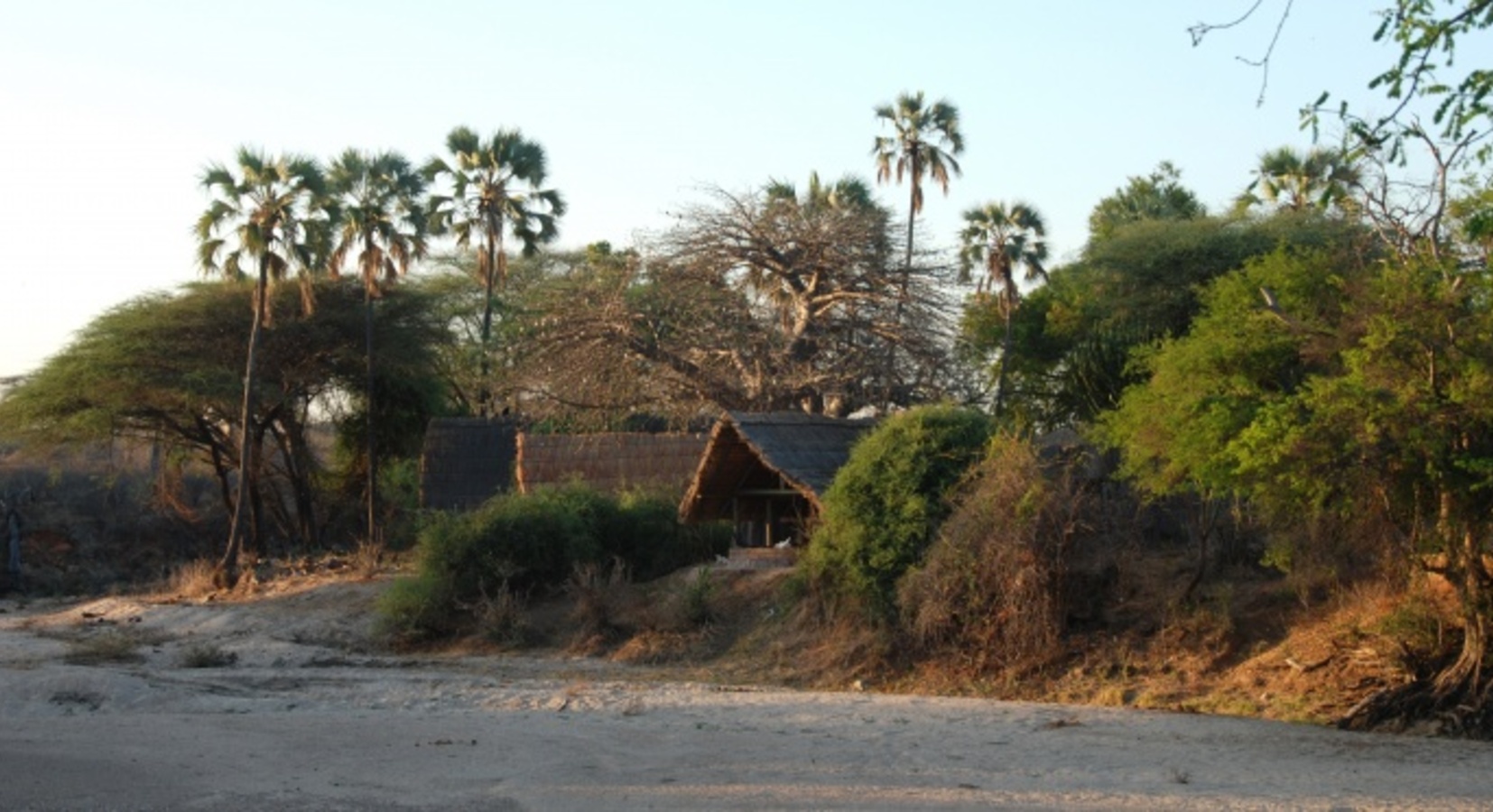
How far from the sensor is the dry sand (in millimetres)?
12141

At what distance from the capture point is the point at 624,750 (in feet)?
47.5

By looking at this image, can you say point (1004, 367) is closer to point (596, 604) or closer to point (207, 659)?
point (596, 604)

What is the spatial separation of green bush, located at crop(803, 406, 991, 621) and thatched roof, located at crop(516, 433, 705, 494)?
25.3 ft

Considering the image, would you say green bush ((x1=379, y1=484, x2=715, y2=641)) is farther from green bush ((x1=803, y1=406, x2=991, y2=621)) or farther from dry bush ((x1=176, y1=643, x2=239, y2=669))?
green bush ((x1=803, y1=406, x2=991, y2=621))

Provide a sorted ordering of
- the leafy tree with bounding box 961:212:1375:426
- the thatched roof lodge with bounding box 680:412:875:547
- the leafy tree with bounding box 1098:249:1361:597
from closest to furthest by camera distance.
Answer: the leafy tree with bounding box 1098:249:1361:597 < the thatched roof lodge with bounding box 680:412:875:547 < the leafy tree with bounding box 961:212:1375:426

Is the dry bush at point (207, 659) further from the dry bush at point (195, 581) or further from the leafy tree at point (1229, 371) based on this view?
the leafy tree at point (1229, 371)

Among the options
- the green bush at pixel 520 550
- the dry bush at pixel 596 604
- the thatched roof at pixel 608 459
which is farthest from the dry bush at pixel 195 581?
the dry bush at pixel 596 604

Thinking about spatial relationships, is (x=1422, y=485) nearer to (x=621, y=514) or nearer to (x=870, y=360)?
(x=621, y=514)

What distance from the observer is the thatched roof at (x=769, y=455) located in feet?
77.7

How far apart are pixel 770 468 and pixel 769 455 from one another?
0.59 m

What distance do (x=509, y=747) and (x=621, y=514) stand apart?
1267 cm

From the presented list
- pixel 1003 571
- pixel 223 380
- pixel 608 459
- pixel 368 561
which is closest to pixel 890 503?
pixel 1003 571

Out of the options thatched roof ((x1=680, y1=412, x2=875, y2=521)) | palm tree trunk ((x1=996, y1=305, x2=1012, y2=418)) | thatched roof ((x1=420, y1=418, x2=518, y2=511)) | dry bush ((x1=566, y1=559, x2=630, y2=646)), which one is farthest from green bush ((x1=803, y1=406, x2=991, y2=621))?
thatched roof ((x1=420, y1=418, x2=518, y2=511))

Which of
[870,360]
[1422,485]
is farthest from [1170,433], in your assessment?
[870,360]
